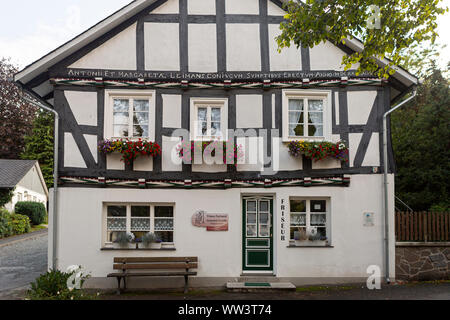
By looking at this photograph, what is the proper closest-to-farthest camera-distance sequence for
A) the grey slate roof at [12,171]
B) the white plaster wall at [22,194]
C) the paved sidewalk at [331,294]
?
1. the paved sidewalk at [331,294]
2. the grey slate roof at [12,171]
3. the white plaster wall at [22,194]

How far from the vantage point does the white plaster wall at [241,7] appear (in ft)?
34.6

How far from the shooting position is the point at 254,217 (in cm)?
1041

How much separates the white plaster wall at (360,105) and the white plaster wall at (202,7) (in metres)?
Answer: 4.58

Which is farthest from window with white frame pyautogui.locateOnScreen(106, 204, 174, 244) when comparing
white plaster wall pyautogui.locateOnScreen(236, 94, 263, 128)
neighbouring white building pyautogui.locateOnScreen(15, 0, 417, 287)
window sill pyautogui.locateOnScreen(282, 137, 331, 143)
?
window sill pyautogui.locateOnScreen(282, 137, 331, 143)

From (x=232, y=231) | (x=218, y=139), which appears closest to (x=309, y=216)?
(x=232, y=231)

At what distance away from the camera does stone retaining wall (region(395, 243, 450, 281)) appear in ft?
32.9

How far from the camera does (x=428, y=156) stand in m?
14.0

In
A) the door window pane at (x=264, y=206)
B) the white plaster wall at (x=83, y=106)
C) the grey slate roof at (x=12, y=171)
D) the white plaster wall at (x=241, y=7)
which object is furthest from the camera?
the grey slate roof at (x=12, y=171)

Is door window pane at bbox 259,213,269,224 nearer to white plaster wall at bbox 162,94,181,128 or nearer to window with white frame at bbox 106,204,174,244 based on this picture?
window with white frame at bbox 106,204,174,244

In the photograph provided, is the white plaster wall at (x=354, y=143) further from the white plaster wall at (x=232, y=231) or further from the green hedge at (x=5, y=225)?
the green hedge at (x=5, y=225)

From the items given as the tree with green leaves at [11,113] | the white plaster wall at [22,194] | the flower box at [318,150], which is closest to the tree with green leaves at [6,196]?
the white plaster wall at [22,194]

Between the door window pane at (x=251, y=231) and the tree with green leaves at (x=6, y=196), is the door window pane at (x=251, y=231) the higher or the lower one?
the lower one

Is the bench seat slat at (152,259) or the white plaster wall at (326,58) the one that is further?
the white plaster wall at (326,58)

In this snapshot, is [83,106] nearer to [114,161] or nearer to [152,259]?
[114,161]
